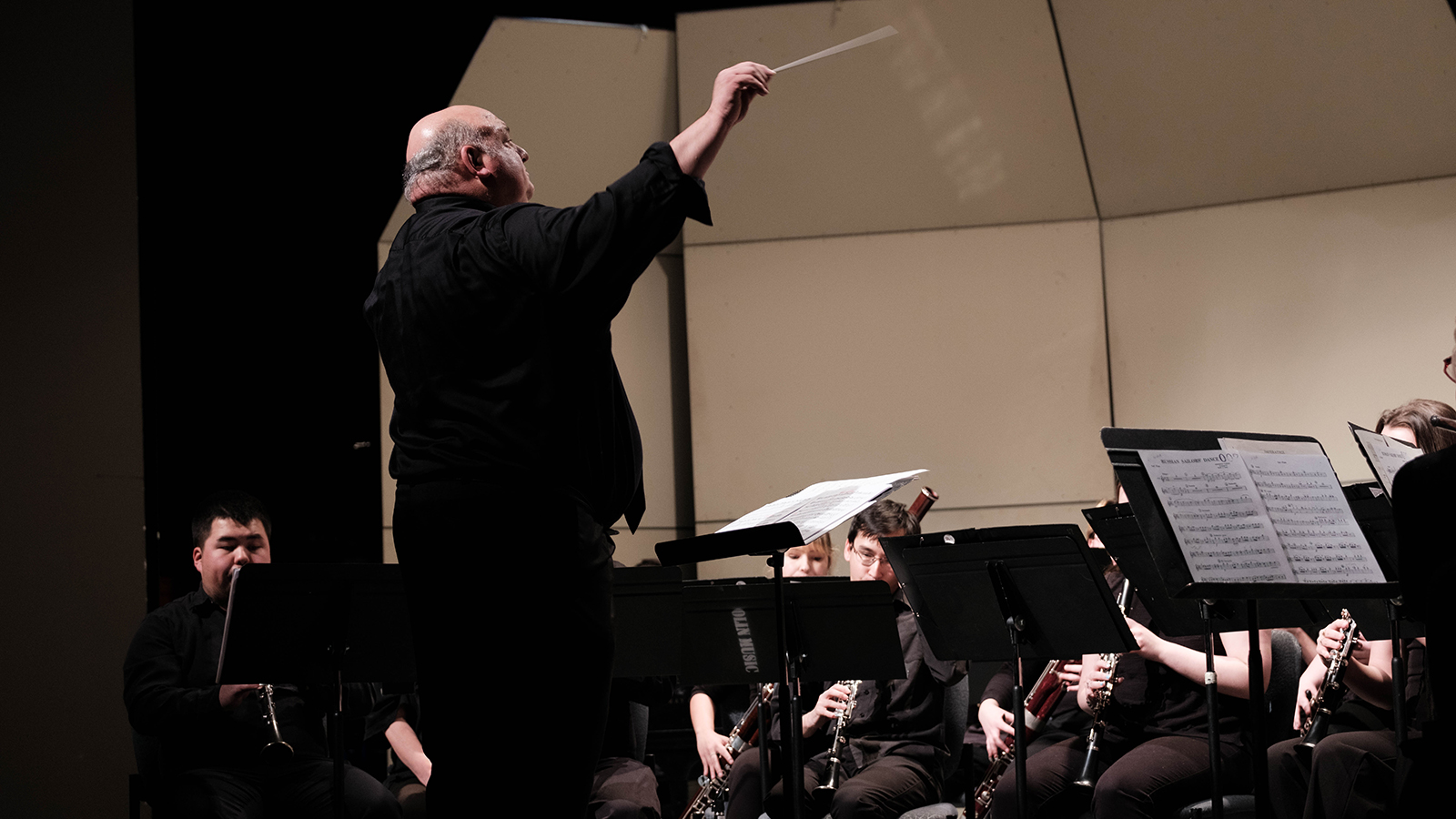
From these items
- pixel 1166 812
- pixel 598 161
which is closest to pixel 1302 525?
pixel 1166 812

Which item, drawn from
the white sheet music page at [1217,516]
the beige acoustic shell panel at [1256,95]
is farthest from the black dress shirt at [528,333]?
the beige acoustic shell panel at [1256,95]

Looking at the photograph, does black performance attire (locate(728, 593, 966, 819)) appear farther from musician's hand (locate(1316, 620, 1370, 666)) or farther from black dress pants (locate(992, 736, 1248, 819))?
musician's hand (locate(1316, 620, 1370, 666))

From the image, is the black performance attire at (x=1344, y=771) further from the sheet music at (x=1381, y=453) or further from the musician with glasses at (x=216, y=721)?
the musician with glasses at (x=216, y=721)

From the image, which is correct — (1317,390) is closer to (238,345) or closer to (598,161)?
(598,161)

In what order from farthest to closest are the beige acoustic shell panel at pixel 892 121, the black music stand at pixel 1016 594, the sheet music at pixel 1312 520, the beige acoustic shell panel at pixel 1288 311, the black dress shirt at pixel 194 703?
the beige acoustic shell panel at pixel 892 121 → the beige acoustic shell panel at pixel 1288 311 → the black dress shirt at pixel 194 703 → the black music stand at pixel 1016 594 → the sheet music at pixel 1312 520

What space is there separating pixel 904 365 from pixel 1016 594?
2.79 m

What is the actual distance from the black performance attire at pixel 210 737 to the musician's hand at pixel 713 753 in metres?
1.03

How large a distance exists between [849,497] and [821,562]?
83.5 inches

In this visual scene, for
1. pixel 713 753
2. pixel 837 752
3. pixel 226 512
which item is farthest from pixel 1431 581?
pixel 226 512

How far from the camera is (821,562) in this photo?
14.2 feet

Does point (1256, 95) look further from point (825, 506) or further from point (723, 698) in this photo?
point (825, 506)

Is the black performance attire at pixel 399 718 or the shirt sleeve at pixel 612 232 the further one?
the black performance attire at pixel 399 718

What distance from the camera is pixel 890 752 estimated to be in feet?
12.3

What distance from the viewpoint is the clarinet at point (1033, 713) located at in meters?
3.57
